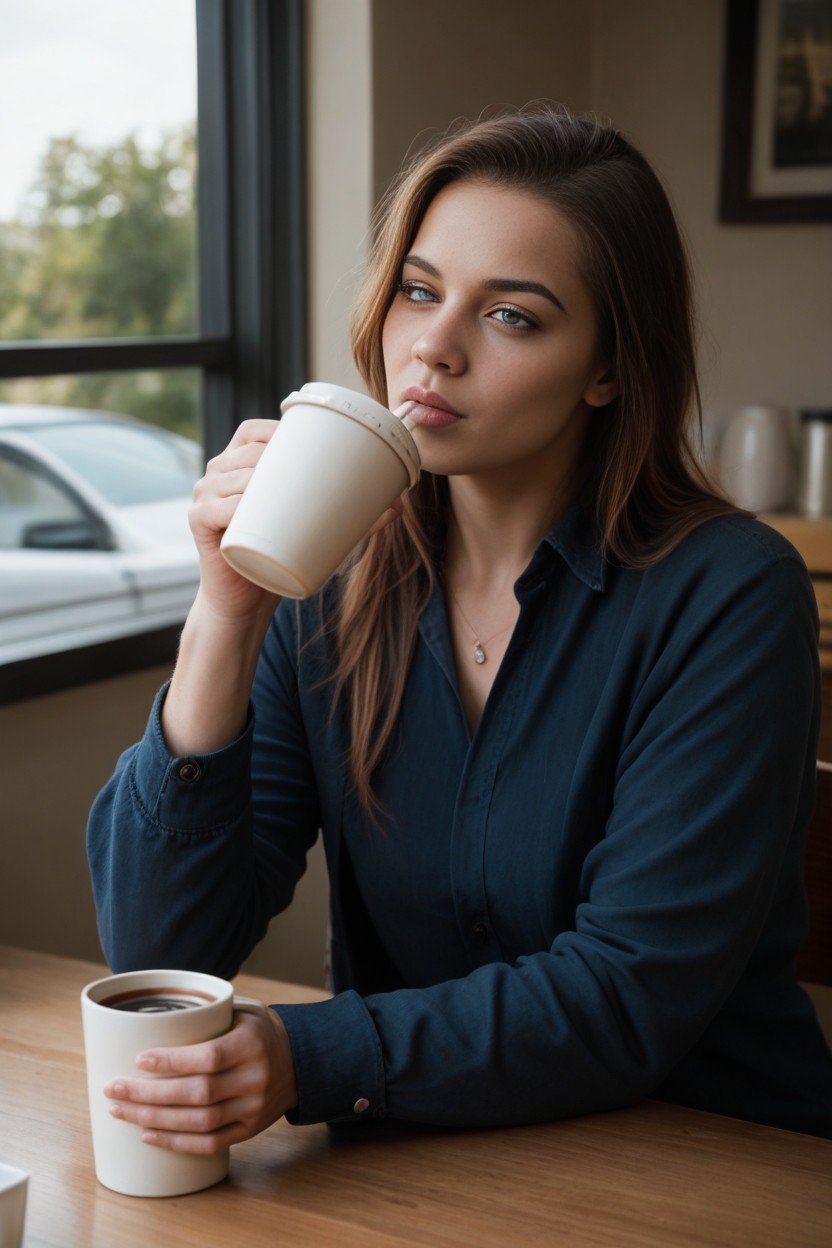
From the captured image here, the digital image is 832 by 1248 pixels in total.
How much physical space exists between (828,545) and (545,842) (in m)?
1.94

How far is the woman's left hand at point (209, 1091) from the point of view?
845 millimetres

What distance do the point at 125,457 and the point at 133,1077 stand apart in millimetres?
1571

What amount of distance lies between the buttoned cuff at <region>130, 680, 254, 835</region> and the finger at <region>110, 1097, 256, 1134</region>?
0.97 feet

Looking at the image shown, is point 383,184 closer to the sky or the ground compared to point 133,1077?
closer to the sky

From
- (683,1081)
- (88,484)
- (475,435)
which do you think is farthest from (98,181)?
(683,1081)

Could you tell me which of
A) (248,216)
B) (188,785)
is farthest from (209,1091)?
(248,216)

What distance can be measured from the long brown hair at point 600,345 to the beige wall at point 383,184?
0.52 meters

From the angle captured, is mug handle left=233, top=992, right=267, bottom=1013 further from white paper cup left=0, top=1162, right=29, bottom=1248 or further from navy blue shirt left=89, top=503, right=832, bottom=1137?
white paper cup left=0, top=1162, right=29, bottom=1248

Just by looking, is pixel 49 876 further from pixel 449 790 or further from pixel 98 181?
pixel 98 181

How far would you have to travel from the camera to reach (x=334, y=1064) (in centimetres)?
95

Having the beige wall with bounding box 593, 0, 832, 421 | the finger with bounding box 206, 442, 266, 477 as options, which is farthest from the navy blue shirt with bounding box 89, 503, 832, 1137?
the beige wall with bounding box 593, 0, 832, 421

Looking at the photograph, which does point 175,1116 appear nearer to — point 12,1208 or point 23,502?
point 12,1208

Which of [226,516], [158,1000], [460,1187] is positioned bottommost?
[460,1187]

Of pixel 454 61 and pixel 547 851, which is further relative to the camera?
pixel 454 61
